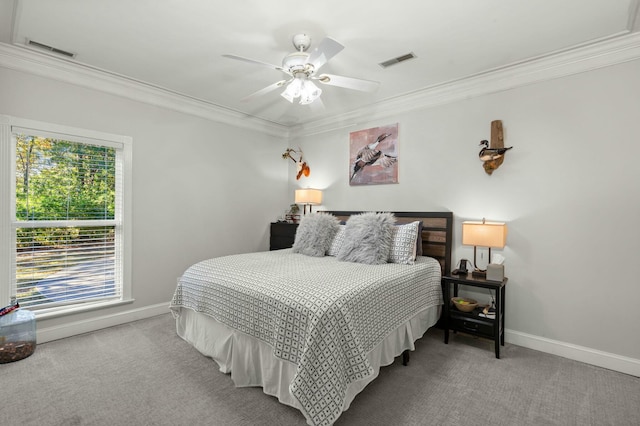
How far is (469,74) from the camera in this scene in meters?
3.09

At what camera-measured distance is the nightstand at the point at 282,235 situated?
4.50 m

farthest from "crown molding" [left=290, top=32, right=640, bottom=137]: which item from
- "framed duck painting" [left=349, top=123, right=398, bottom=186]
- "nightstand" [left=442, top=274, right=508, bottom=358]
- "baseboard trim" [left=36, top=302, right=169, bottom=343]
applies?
"baseboard trim" [left=36, top=302, right=169, bottom=343]

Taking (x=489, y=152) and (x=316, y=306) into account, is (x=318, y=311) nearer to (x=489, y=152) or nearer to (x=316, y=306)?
(x=316, y=306)

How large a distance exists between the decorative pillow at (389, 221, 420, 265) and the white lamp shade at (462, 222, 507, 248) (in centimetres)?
48

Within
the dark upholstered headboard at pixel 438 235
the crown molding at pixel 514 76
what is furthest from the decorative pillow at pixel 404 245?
the crown molding at pixel 514 76

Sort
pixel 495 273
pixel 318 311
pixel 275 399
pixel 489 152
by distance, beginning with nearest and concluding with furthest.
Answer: pixel 318 311
pixel 275 399
pixel 495 273
pixel 489 152

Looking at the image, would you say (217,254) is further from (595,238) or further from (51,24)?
(595,238)

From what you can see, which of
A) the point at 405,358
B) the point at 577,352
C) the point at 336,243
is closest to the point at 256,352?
the point at 405,358

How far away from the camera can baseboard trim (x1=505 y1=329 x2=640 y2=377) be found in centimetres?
242

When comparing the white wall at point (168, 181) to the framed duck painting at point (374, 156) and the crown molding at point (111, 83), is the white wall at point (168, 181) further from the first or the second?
the framed duck painting at point (374, 156)

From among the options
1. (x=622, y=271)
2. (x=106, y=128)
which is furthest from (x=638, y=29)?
(x=106, y=128)

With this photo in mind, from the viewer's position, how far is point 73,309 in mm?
3027

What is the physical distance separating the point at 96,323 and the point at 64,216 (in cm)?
Answer: 113

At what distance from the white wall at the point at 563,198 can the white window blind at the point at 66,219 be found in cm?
367
